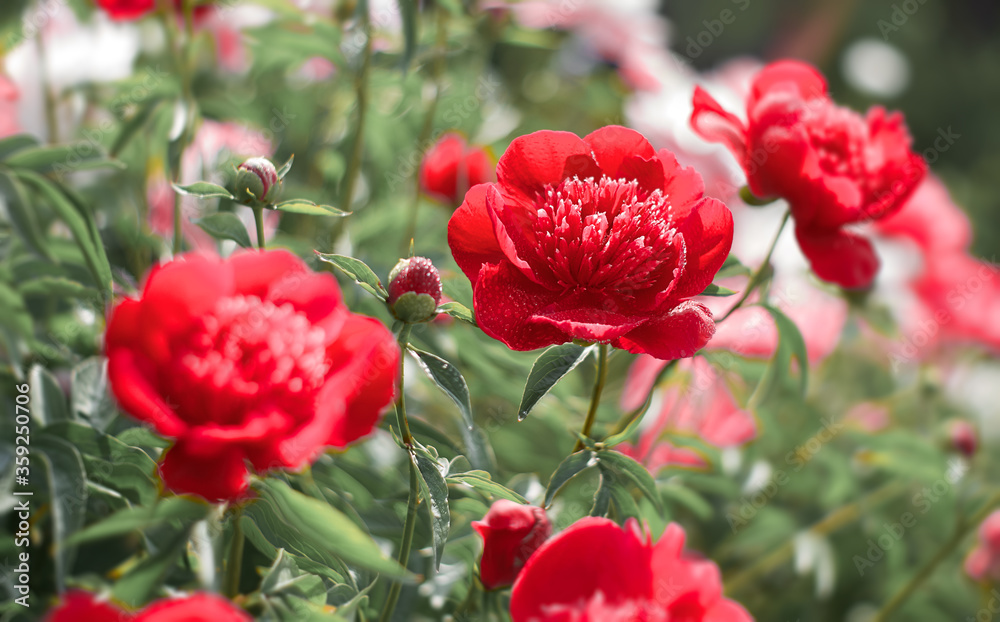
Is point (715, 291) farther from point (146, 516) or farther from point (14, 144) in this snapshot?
point (14, 144)

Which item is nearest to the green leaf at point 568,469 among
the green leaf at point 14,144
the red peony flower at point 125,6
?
the green leaf at point 14,144

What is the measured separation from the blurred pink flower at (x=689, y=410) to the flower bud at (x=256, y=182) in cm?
37

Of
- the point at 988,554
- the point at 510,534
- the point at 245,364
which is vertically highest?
the point at 245,364

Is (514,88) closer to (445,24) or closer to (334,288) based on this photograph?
(445,24)

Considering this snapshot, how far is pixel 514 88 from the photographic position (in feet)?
3.62

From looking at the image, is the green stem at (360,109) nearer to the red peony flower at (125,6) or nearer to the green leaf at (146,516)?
the red peony flower at (125,6)

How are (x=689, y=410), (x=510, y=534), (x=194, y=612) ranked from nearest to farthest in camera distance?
(x=194, y=612), (x=510, y=534), (x=689, y=410)

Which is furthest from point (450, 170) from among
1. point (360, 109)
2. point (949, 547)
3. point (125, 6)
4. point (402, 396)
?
point (949, 547)

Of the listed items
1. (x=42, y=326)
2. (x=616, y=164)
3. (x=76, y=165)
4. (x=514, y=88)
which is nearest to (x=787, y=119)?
(x=616, y=164)

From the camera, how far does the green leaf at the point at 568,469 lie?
0.36 meters

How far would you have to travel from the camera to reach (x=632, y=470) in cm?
37

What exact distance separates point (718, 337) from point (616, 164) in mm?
397

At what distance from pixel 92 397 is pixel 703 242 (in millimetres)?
327

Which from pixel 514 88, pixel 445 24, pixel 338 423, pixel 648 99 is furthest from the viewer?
pixel 514 88
